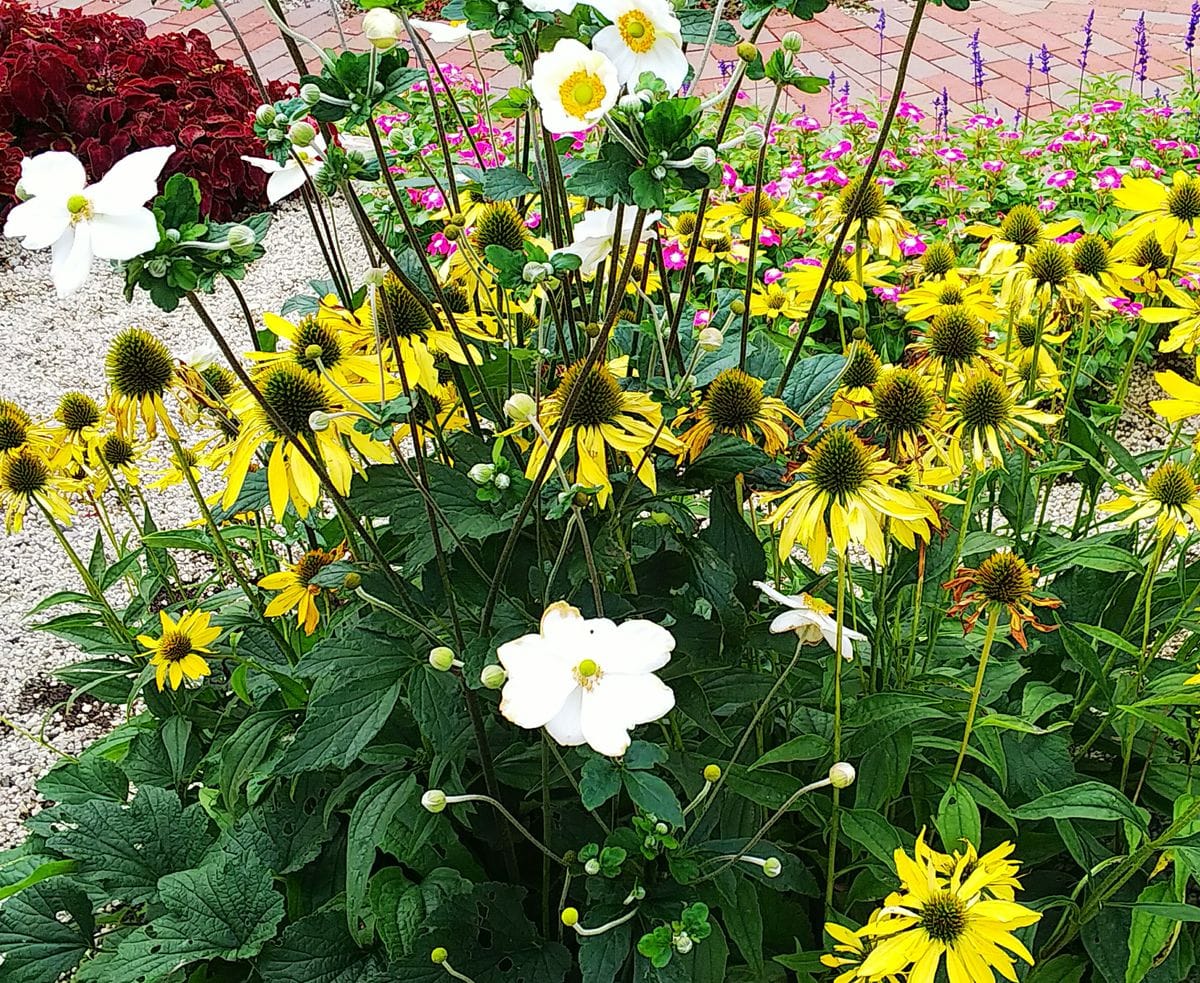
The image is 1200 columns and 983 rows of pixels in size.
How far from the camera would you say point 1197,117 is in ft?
11.4

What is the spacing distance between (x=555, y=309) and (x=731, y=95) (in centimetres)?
23

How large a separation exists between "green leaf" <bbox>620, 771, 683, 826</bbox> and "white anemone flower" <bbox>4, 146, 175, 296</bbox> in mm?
489

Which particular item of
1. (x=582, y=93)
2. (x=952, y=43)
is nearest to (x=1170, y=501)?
(x=582, y=93)

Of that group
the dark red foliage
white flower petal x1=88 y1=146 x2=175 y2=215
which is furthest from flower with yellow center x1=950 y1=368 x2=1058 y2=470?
the dark red foliage

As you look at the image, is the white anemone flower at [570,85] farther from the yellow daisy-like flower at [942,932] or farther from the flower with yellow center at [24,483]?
the flower with yellow center at [24,483]

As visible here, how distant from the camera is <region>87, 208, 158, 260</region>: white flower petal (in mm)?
758

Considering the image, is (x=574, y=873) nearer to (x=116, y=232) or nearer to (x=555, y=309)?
(x=555, y=309)

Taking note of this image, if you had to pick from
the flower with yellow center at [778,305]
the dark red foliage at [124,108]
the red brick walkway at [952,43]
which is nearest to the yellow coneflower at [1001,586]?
the flower with yellow center at [778,305]

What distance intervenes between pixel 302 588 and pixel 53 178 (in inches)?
24.7

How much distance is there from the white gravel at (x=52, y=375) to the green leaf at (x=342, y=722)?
36.4 inches

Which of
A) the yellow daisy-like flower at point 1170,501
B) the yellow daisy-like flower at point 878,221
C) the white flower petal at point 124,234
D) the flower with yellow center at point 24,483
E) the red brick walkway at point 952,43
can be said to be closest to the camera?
the white flower petal at point 124,234

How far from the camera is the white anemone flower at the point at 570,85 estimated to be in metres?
Answer: 0.77

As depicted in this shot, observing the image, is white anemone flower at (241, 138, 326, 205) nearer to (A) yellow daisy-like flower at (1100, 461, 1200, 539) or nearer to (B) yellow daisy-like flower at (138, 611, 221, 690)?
(B) yellow daisy-like flower at (138, 611, 221, 690)

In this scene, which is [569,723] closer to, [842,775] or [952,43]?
[842,775]
